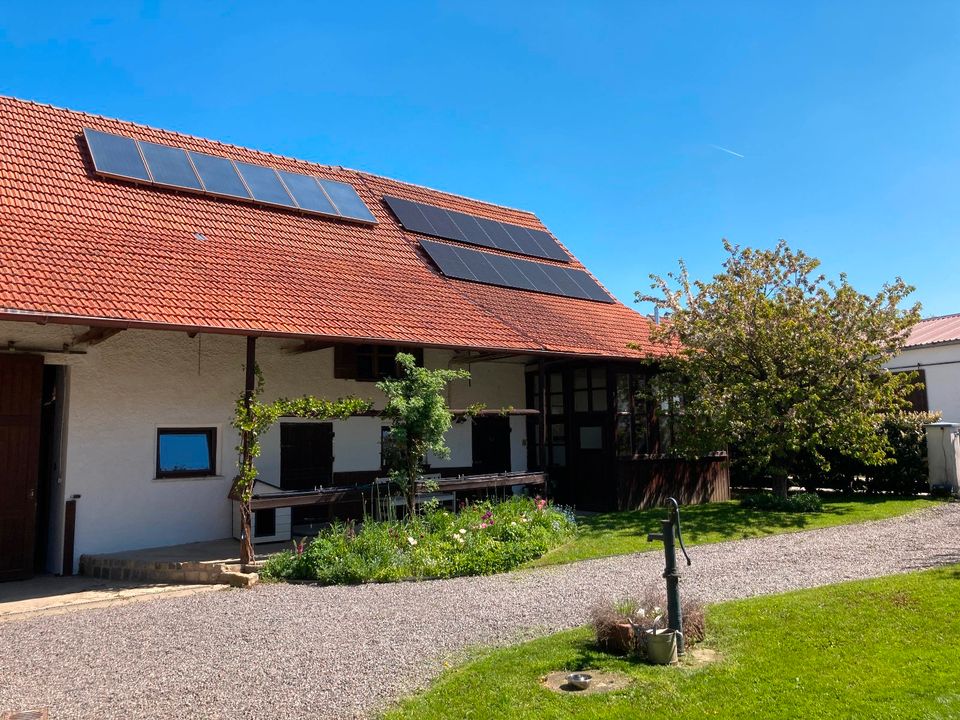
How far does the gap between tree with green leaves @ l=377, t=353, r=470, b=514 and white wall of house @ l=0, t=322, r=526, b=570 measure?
263 centimetres

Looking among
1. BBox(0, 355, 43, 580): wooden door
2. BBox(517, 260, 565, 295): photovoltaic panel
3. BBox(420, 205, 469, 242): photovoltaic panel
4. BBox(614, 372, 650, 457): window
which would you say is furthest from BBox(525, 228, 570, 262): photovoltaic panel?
BBox(0, 355, 43, 580): wooden door

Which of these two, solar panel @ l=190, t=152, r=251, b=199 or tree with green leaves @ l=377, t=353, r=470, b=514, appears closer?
tree with green leaves @ l=377, t=353, r=470, b=514

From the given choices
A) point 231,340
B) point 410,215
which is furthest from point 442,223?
point 231,340

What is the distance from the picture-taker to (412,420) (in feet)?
34.7

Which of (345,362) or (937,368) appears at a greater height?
(937,368)

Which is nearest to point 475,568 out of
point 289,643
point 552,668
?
point 289,643

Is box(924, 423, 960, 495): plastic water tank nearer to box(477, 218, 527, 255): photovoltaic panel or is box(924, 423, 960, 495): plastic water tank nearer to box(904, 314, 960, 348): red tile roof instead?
box(904, 314, 960, 348): red tile roof

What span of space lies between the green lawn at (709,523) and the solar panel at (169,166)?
9.21 meters

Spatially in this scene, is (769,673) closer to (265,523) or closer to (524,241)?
(265,523)

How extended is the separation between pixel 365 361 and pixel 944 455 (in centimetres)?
1282

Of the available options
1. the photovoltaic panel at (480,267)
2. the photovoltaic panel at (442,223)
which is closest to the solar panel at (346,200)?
the photovoltaic panel at (442,223)

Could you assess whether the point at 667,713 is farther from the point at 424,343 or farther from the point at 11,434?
the point at 11,434

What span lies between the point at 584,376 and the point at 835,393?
4.97 meters

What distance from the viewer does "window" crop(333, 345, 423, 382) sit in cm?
1314
